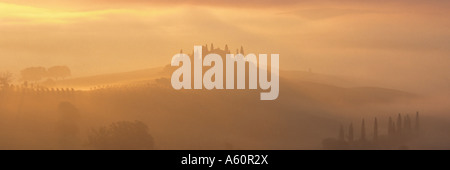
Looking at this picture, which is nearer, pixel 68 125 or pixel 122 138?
pixel 122 138

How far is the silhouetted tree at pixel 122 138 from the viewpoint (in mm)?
165625

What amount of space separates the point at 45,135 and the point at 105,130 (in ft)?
59.0

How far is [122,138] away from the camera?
167000 mm

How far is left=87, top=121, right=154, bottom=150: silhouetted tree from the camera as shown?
16562 cm

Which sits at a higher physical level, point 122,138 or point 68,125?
point 68,125

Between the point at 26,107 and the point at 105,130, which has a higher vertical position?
the point at 26,107

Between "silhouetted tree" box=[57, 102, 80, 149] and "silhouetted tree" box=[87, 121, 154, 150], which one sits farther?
"silhouetted tree" box=[57, 102, 80, 149]

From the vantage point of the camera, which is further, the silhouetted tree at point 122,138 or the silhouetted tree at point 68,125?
the silhouetted tree at point 68,125
